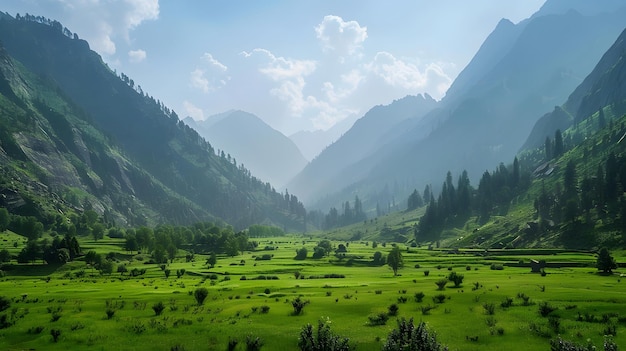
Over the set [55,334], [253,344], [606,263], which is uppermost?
[606,263]

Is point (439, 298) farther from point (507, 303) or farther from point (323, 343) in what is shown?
point (323, 343)

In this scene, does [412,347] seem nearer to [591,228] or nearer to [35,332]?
[35,332]

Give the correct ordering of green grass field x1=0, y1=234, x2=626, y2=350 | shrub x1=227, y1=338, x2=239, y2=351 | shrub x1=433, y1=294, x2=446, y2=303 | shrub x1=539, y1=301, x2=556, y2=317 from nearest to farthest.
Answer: shrub x1=227, y1=338, x2=239, y2=351, green grass field x1=0, y1=234, x2=626, y2=350, shrub x1=539, y1=301, x2=556, y2=317, shrub x1=433, y1=294, x2=446, y2=303

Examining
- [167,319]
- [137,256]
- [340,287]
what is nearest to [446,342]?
[167,319]

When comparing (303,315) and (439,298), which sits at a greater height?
(439,298)

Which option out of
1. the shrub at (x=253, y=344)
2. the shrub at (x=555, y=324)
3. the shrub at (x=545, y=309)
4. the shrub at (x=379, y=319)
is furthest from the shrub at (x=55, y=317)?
the shrub at (x=545, y=309)

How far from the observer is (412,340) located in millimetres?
33250

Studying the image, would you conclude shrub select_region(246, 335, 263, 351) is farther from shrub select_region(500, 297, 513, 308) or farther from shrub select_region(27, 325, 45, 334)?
shrub select_region(500, 297, 513, 308)

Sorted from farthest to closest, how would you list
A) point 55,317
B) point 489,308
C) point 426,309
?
point 55,317, point 426,309, point 489,308

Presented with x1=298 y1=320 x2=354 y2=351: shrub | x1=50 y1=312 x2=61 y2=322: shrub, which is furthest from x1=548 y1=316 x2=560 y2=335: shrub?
x1=50 y1=312 x2=61 y2=322: shrub

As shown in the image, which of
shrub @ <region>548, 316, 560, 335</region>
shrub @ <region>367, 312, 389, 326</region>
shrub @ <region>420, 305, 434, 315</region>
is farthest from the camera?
shrub @ <region>420, 305, 434, 315</region>

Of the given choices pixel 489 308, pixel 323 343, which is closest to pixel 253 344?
pixel 323 343

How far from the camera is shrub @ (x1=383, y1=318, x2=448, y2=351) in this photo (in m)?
32.5

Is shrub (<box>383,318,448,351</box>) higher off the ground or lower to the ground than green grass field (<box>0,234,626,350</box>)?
higher
